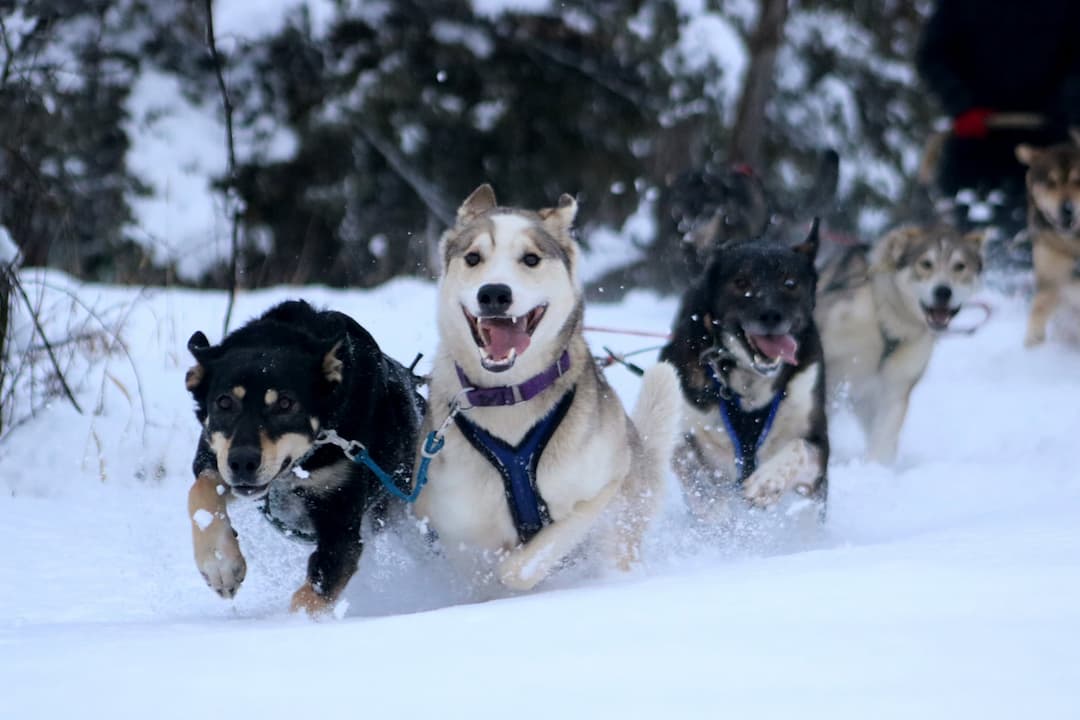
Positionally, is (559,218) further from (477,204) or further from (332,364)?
(332,364)

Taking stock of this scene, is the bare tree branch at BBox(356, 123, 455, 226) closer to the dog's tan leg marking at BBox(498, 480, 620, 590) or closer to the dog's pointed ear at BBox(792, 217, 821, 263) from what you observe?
the dog's pointed ear at BBox(792, 217, 821, 263)

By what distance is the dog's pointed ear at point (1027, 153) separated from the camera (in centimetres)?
716

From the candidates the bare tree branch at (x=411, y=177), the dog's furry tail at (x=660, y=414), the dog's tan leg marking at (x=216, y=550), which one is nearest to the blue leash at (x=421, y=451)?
the dog's tan leg marking at (x=216, y=550)

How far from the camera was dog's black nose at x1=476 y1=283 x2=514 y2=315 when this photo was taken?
10.2ft

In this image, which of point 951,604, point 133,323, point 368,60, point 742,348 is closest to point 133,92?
point 368,60

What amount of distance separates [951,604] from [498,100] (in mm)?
9885

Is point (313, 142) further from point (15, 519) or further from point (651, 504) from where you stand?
point (651, 504)

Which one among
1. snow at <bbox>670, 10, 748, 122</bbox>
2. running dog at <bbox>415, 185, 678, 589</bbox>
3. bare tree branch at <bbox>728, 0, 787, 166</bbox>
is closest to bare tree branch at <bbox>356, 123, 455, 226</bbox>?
snow at <bbox>670, 10, 748, 122</bbox>

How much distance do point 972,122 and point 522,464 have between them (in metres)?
5.00

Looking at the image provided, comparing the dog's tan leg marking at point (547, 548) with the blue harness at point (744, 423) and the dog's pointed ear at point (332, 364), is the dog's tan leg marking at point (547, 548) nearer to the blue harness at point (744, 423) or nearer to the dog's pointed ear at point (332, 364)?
the dog's pointed ear at point (332, 364)

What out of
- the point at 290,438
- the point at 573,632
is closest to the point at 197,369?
the point at 290,438

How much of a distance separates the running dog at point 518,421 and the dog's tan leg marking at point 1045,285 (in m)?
4.95

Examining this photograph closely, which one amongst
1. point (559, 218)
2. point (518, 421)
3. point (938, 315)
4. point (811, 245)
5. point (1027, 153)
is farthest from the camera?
point (1027, 153)

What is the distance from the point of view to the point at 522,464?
328 centimetres
